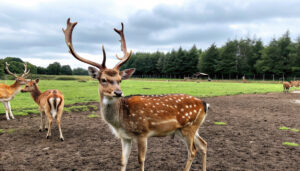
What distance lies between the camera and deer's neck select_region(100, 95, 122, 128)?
4.16m

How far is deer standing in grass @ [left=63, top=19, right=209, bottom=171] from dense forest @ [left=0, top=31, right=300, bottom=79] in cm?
6199

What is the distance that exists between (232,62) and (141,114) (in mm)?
76432

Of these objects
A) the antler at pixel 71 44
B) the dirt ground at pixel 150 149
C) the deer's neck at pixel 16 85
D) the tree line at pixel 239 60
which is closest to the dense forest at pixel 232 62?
the tree line at pixel 239 60

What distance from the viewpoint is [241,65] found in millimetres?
74250

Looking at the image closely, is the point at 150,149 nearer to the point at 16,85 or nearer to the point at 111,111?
the point at 111,111

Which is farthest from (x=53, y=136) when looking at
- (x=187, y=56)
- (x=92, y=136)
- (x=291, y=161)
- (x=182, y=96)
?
(x=187, y=56)

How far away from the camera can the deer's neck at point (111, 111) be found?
4.16m

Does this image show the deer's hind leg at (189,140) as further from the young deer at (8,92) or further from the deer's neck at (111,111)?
the young deer at (8,92)

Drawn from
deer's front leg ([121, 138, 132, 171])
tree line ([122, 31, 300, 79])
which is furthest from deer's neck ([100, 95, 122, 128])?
tree line ([122, 31, 300, 79])

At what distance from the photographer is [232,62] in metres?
74.4

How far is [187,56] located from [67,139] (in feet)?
283

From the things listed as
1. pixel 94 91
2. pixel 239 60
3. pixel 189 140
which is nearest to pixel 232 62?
pixel 239 60

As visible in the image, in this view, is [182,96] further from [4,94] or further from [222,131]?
[4,94]

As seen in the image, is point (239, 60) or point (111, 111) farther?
point (239, 60)
